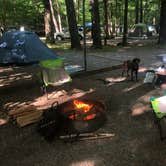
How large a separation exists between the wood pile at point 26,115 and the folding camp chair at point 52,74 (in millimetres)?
1043

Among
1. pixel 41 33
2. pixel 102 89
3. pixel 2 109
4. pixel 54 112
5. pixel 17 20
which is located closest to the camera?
pixel 54 112

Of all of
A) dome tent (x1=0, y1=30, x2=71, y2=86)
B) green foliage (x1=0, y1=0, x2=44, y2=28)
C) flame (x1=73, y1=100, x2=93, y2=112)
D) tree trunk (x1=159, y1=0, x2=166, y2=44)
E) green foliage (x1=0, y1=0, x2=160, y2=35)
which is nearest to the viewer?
flame (x1=73, y1=100, x2=93, y2=112)

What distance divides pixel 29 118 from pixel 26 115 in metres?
0.11

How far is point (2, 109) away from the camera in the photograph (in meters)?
4.97

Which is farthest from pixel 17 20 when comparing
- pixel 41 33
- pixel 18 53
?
pixel 18 53

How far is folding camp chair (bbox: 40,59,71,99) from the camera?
5.48m

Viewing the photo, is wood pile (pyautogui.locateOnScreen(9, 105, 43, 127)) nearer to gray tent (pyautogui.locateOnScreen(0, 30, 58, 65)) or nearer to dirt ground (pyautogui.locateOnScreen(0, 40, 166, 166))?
dirt ground (pyautogui.locateOnScreen(0, 40, 166, 166))

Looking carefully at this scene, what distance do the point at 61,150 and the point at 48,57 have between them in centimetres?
474

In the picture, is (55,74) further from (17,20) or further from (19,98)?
(17,20)

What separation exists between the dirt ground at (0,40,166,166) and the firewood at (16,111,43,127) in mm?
99

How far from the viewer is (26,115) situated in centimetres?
434

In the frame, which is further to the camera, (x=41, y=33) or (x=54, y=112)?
(x=41, y=33)

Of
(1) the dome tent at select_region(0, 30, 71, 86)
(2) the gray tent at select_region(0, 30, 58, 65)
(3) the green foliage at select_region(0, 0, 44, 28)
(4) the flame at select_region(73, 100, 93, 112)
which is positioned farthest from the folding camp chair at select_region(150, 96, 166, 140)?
(3) the green foliage at select_region(0, 0, 44, 28)

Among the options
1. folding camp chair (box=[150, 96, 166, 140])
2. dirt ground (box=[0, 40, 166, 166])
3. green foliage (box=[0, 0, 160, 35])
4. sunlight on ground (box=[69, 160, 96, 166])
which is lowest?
sunlight on ground (box=[69, 160, 96, 166])
